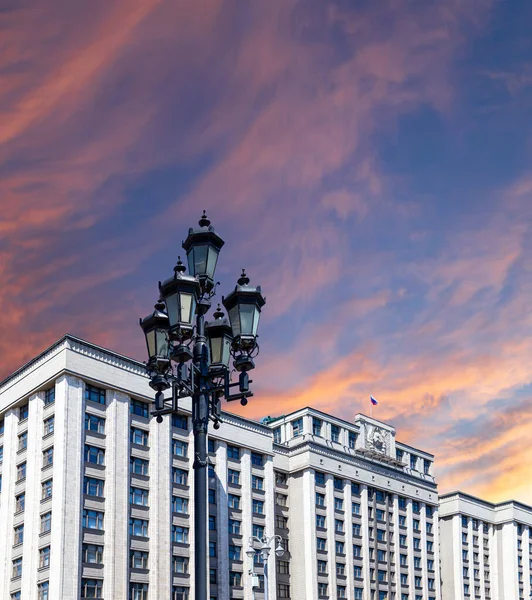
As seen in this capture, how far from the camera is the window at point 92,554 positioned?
217 ft

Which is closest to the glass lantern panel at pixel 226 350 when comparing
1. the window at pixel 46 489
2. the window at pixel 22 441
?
the window at pixel 46 489

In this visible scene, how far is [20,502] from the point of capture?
70375 millimetres

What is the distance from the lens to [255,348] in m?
19.1

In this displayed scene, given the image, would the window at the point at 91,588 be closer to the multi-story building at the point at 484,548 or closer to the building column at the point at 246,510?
the building column at the point at 246,510

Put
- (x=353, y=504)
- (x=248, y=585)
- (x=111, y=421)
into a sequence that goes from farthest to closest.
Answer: (x=353, y=504)
(x=248, y=585)
(x=111, y=421)

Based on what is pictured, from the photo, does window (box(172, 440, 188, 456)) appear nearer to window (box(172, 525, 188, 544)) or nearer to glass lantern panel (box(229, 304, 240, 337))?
window (box(172, 525, 188, 544))

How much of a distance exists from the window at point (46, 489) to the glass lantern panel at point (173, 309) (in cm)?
5326

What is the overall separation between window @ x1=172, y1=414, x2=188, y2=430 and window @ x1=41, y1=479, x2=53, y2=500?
515 inches

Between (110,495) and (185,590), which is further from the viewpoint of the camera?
(185,590)

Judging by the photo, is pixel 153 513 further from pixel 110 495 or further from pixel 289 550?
pixel 289 550

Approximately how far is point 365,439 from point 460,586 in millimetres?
27498

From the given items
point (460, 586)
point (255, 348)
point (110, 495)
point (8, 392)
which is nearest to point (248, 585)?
point (110, 495)

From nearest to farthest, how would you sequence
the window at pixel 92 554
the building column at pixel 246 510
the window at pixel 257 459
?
1. the window at pixel 92 554
2. the building column at pixel 246 510
3. the window at pixel 257 459

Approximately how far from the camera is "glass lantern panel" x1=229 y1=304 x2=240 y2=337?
18688 millimetres
